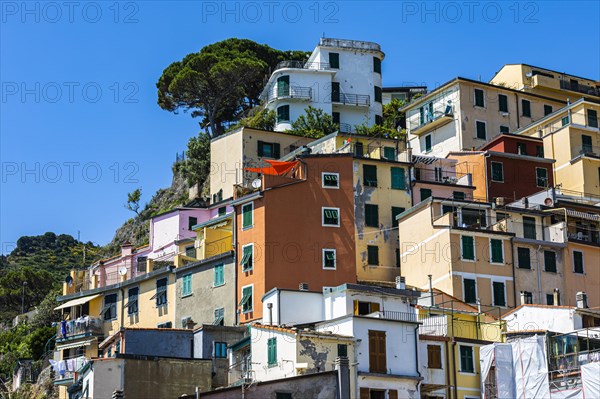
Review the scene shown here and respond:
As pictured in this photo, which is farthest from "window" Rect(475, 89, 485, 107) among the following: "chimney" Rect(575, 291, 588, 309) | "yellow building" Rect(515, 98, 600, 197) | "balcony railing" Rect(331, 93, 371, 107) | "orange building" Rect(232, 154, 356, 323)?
"chimney" Rect(575, 291, 588, 309)

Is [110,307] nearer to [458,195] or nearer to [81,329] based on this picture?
[81,329]

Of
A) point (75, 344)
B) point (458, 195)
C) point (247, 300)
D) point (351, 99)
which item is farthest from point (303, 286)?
point (351, 99)

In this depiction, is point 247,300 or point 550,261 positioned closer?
point 247,300

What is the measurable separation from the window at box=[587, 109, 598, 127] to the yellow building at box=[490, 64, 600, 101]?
31.4ft

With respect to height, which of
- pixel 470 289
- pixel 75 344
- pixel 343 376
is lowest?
pixel 343 376

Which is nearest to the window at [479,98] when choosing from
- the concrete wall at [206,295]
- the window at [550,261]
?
the window at [550,261]

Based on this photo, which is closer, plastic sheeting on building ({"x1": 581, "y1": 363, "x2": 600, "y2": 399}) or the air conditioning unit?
plastic sheeting on building ({"x1": 581, "y1": 363, "x2": 600, "y2": 399})

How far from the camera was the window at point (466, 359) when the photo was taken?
165ft

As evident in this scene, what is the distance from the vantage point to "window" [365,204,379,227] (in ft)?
208

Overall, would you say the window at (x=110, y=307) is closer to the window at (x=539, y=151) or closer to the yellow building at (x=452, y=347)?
the yellow building at (x=452, y=347)

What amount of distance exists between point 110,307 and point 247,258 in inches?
495

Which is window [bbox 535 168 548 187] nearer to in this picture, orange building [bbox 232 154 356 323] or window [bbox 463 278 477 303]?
orange building [bbox 232 154 356 323]

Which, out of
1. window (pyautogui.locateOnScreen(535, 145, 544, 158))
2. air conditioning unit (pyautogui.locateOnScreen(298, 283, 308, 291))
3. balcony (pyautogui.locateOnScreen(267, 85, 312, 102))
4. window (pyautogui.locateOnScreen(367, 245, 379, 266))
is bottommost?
air conditioning unit (pyautogui.locateOnScreen(298, 283, 308, 291))

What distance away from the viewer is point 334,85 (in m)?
90.2
